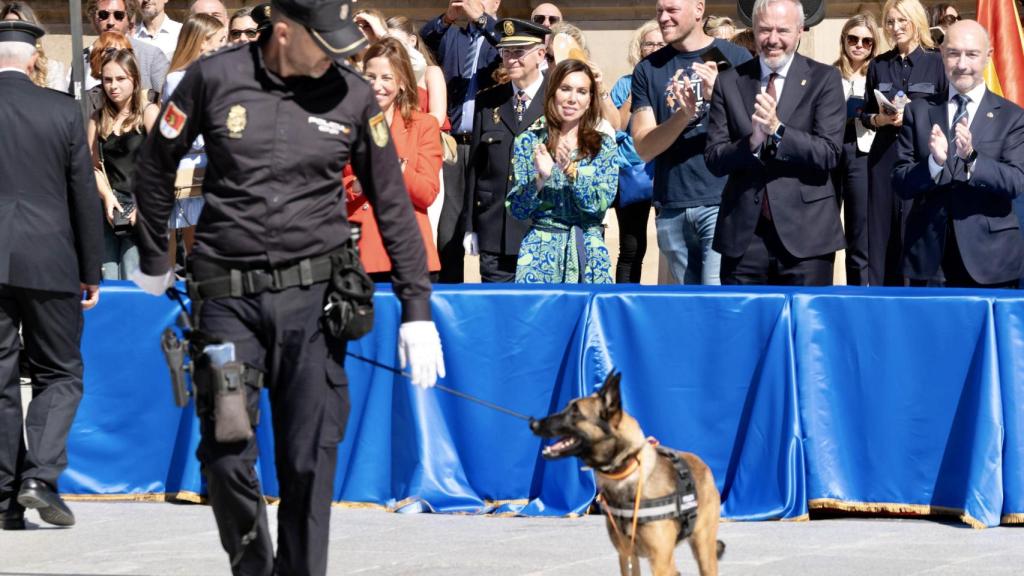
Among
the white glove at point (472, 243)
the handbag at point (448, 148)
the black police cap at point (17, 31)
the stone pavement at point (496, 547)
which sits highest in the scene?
the black police cap at point (17, 31)

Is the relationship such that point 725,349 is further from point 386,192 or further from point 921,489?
point 386,192

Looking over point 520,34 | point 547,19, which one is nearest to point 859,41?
point 547,19

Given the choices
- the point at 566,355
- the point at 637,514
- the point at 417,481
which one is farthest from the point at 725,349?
the point at 637,514

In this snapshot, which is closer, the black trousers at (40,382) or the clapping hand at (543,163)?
the black trousers at (40,382)

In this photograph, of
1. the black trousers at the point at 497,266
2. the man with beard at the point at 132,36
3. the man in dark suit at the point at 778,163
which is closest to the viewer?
the man in dark suit at the point at 778,163

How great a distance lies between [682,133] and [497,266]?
1.45 metres

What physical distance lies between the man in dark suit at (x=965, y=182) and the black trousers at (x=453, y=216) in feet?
9.72

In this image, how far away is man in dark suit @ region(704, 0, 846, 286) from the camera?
7.96m

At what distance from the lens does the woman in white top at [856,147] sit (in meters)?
10.2

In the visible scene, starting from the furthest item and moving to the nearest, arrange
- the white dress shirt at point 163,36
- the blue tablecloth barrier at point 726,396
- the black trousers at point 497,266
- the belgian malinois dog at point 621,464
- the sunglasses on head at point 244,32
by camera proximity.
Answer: the white dress shirt at point 163,36, the sunglasses on head at point 244,32, the black trousers at point 497,266, the blue tablecloth barrier at point 726,396, the belgian malinois dog at point 621,464

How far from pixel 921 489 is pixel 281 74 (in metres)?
3.55

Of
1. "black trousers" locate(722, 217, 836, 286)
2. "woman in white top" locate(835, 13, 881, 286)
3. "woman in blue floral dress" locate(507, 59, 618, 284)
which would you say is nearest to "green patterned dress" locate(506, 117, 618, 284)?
"woman in blue floral dress" locate(507, 59, 618, 284)

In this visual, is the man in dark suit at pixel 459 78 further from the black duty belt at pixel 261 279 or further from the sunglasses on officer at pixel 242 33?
the black duty belt at pixel 261 279

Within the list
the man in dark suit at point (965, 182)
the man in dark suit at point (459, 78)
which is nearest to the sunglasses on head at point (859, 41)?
the man in dark suit at point (459, 78)
